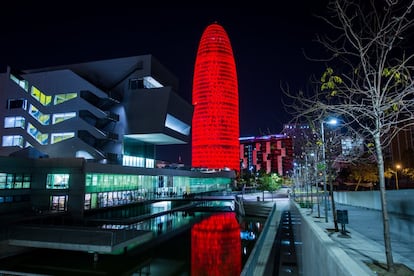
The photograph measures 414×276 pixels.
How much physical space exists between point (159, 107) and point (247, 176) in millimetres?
84574

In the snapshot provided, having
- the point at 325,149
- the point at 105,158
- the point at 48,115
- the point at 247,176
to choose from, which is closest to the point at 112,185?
the point at 105,158

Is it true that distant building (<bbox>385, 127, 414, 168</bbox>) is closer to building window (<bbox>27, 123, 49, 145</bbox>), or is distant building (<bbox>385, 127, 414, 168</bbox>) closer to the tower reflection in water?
the tower reflection in water

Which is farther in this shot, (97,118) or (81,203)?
(97,118)

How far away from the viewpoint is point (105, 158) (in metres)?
51.2

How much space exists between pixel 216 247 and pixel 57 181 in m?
22.5

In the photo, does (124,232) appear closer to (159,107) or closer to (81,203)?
(81,203)

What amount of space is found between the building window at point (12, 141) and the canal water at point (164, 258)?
33.4 meters

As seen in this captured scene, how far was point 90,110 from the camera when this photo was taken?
52.0 meters

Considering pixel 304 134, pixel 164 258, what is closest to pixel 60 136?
pixel 164 258

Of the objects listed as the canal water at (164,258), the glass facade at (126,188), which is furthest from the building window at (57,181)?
the canal water at (164,258)

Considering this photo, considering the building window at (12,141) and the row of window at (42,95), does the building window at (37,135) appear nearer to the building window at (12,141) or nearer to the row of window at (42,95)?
the building window at (12,141)

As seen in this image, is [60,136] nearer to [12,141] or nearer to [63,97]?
[63,97]

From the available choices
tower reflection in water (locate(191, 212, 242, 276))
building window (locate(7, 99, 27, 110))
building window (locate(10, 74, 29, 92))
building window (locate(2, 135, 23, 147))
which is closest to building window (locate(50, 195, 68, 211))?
tower reflection in water (locate(191, 212, 242, 276))

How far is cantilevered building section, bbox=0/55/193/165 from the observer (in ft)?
170
